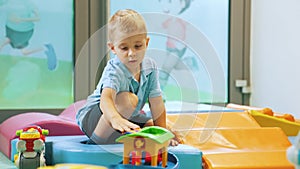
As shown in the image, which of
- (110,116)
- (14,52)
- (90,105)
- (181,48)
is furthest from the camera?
(181,48)

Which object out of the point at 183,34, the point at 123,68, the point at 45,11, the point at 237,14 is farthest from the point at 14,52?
the point at 237,14

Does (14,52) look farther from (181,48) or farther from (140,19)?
(140,19)

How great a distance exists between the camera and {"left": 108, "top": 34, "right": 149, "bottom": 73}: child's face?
1190mm

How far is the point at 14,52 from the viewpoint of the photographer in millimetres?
2016

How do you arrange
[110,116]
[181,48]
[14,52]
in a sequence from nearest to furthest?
1. [110,116]
2. [14,52]
3. [181,48]

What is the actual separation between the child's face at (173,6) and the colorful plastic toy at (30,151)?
1.26 m

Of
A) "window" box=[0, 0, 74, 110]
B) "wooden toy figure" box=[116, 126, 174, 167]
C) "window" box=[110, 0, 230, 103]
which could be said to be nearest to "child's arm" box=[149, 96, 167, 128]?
"wooden toy figure" box=[116, 126, 174, 167]

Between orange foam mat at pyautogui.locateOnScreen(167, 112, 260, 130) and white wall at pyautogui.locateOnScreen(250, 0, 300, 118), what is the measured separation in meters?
0.40

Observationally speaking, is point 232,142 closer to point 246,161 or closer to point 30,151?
point 246,161

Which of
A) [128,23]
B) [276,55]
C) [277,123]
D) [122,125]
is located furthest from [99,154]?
[276,55]

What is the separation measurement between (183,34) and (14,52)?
782mm

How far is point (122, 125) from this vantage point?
3.68 feet

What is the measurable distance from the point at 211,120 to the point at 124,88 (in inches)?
21.6

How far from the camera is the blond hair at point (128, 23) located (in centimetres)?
119
